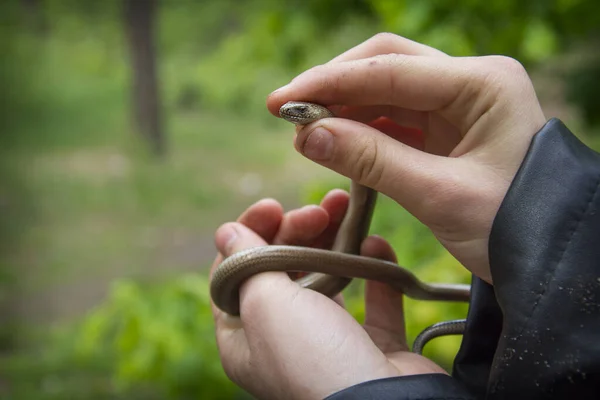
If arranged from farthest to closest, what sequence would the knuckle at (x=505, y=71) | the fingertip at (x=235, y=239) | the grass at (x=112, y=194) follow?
the grass at (x=112, y=194) → the fingertip at (x=235, y=239) → the knuckle at (x=505, y=71)

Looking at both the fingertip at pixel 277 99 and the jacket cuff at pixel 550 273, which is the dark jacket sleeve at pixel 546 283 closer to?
the jacket cuff at pixel 550 273

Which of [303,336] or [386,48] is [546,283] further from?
[386,48]

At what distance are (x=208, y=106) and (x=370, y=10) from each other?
2.38ft

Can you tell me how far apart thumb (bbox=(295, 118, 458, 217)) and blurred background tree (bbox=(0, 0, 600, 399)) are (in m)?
1.16

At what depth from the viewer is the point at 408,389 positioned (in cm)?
57

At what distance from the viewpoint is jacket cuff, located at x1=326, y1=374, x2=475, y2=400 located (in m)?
0.56

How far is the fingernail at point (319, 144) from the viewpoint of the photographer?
0.66m

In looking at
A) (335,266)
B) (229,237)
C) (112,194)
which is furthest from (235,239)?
(112,194)

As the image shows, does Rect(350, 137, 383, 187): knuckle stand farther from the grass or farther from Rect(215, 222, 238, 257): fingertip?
the grass

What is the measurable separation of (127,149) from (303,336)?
69.5 inches

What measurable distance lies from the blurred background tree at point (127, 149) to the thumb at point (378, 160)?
1.16 m

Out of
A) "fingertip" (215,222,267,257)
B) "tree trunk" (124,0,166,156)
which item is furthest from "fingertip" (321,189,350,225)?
"tree trunk" (124,0,166,156)

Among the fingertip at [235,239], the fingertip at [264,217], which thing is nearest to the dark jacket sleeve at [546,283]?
the fingertip at [235,239]

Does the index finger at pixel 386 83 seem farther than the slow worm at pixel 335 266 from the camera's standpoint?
No
